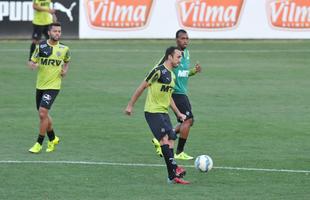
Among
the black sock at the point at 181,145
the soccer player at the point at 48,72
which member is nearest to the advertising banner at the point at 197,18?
the soccer player at the point at 48,72

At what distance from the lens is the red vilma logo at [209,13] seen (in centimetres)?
3581

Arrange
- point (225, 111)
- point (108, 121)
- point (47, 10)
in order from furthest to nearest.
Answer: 1. point (47, 10)
2. point (225, 111)
3. point (108, 121)

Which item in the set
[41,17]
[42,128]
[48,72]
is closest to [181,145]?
[42,128]

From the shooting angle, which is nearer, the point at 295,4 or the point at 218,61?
the point at 218,61

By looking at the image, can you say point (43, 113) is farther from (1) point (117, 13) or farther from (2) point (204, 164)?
(1) point (117, 13)

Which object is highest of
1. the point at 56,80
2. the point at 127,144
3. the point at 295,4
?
the point at 56,80

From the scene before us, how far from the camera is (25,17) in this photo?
34.9 metres

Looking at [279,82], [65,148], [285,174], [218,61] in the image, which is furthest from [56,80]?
[218,61]

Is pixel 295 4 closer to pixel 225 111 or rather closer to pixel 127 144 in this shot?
pixel 225 111

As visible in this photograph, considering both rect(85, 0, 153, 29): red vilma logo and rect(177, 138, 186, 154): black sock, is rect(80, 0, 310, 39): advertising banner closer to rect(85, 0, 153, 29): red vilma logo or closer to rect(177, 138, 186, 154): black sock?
rect(85, 0, 153, 29): red vilma logo

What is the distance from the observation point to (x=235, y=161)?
16141 millimetres

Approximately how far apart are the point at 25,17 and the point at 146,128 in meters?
16.2

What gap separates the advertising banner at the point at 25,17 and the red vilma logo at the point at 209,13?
4.04 meters

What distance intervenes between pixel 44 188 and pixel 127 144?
4.27 metres
